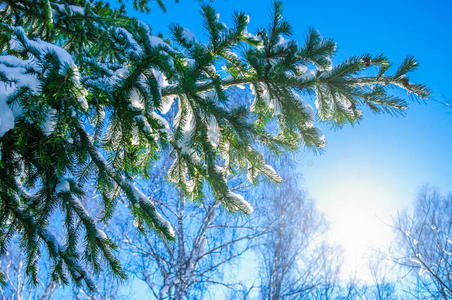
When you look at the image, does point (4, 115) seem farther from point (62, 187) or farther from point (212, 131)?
point (212, 131)

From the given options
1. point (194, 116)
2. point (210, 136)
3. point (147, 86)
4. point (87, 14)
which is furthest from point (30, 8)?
point (210, 136)

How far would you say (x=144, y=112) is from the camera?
148cm

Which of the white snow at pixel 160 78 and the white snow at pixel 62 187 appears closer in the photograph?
the white snow at pixel 160 78

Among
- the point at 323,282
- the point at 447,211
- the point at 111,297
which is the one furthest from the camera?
the point at 447,211

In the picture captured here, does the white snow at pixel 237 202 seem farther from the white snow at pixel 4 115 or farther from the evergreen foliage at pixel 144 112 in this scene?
the white snow at pixel 4 115

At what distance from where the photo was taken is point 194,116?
153 centimetres

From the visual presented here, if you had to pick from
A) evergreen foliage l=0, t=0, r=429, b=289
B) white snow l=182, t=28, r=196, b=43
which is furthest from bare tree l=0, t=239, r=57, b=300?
white snow l=182, t=28, r=196, b=43

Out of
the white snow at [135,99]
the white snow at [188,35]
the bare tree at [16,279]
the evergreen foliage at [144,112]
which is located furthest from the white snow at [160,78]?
the bare tree at [16,279]

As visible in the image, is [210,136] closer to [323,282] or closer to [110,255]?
[110,255]

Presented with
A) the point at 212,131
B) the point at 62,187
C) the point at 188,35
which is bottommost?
the point at 62,187

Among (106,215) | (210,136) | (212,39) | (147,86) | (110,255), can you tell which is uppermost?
(212,39)

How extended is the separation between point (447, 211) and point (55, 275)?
1186cm

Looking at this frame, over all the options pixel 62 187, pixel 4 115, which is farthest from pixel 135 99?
pixel 62 187

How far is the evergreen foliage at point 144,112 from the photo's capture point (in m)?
1.24
